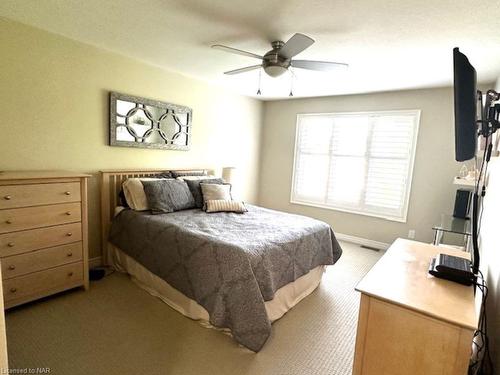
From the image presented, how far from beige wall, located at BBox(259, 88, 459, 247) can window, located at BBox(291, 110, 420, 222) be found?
0.10 metres

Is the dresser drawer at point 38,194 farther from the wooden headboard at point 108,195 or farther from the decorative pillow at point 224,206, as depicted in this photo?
the decorative pillow at point 224,206

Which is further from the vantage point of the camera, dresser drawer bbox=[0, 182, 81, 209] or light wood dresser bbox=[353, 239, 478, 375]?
dresser drawer bbox=[0, 182, 81, 209]

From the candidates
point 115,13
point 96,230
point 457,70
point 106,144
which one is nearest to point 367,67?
point 457,70

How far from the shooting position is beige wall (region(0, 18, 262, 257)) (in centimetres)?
230

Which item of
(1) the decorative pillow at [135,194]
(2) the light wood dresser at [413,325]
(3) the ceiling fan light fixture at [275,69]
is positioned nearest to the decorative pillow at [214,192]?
(1) the decorative pillow at [135,194]

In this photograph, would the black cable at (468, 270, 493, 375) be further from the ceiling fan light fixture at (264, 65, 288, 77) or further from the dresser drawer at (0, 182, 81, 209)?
the dresser drawer at (0, 182, 81, 209)

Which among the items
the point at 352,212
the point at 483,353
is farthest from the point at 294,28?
the point at 352,212

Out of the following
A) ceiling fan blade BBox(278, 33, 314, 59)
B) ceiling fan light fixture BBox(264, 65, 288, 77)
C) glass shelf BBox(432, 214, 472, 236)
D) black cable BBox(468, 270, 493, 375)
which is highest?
ceiling fan blade BBox(278, 33, 314, 59)

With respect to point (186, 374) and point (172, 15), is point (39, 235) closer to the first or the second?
point (186, 374)

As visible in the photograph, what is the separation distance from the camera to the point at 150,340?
1.91m

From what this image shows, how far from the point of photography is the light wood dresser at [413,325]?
106 centimetres

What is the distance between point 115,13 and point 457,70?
7.47 feet

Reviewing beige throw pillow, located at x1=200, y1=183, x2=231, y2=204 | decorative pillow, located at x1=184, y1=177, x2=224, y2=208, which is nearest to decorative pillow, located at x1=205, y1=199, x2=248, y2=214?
beige throw pillow, located at x1=200, y1=183, x2=231, y2=204

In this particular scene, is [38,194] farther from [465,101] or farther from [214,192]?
[465,101]
